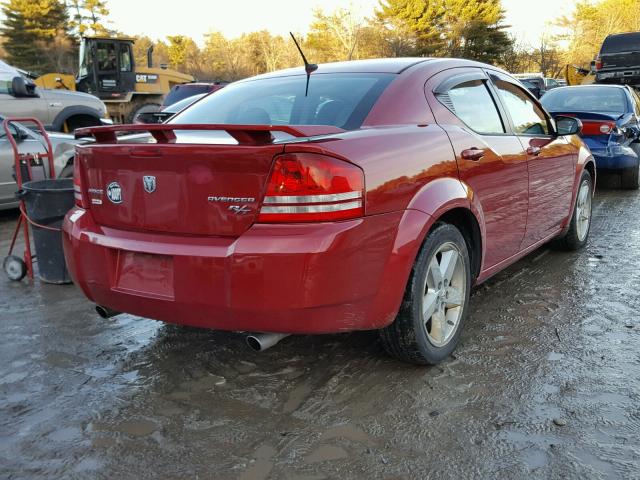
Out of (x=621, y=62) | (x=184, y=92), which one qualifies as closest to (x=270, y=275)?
(x=184, y=92)

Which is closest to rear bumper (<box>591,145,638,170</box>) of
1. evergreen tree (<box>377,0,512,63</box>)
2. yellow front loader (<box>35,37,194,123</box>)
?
yellow front loader (<box>35,37,194,123</box>)

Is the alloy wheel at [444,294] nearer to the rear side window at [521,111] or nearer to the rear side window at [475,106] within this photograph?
the rear side window at [475,106]

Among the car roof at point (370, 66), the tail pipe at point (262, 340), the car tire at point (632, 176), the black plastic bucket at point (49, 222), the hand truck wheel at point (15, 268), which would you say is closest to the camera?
the tail pipe at point (262, 340)

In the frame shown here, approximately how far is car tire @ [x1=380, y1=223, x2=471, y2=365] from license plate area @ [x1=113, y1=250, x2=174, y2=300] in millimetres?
1109

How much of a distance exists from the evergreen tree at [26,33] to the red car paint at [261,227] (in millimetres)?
50146

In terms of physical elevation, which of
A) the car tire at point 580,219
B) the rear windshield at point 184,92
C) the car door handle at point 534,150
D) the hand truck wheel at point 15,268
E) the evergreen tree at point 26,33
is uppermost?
the evergreen tree at point 26,33

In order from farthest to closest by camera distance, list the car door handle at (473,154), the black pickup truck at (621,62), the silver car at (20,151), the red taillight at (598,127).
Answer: the black pickup truck at (621,62), the red taillight at (598,127), the silver car at (20,151), the car door handle at (473,154)

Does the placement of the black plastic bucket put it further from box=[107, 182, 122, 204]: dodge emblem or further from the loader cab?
the loader cab

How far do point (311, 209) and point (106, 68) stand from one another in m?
17.4

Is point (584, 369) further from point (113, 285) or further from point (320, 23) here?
point (320, 23)

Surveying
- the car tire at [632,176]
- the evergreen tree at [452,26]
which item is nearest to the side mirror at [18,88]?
the car tire at [632,176]

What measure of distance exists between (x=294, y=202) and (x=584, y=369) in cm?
184

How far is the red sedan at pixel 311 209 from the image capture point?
8.08 ft

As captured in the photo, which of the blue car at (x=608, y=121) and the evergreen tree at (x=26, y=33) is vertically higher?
the evergreen tree at (x=26, y=33)
